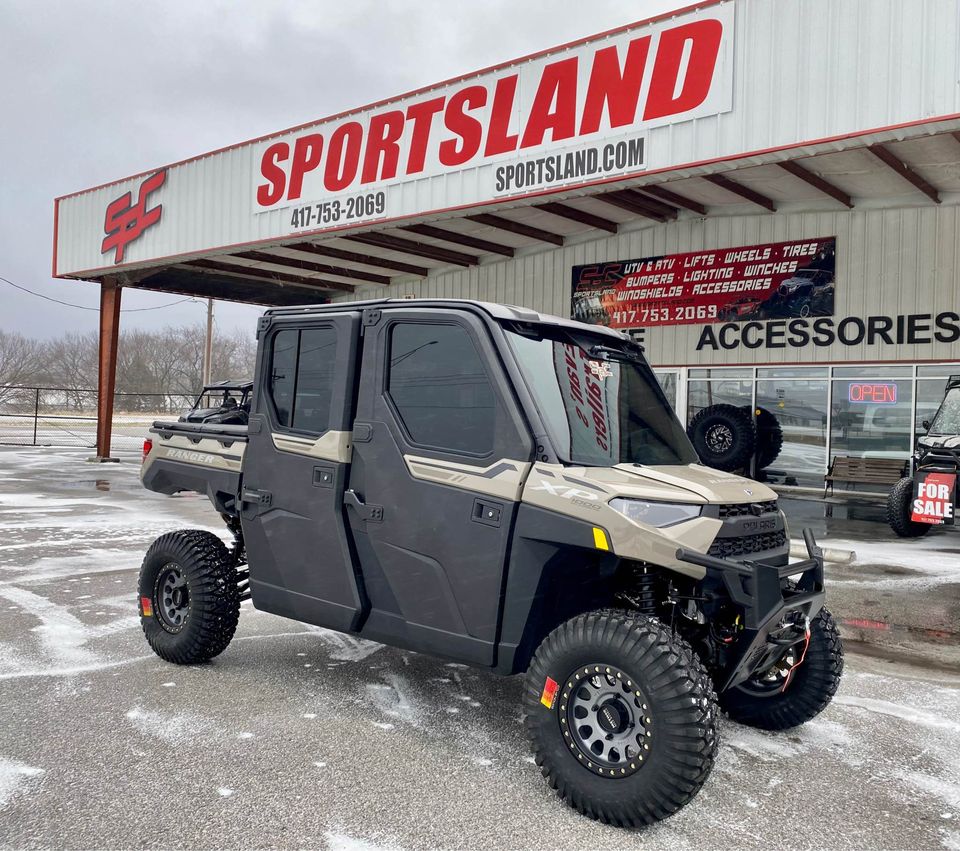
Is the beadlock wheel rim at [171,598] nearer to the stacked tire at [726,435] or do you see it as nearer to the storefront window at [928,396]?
the stacked tire at [726,435]

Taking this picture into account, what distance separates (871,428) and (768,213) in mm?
4546

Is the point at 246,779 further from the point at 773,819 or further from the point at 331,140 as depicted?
the point at 331,140

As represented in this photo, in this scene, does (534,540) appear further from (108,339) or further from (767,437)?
(108,339)

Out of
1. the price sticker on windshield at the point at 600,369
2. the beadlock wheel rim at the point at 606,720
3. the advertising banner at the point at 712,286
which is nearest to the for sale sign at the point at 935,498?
the advertising banner at the point at 712,286

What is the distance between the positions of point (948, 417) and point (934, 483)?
1718 millimetres

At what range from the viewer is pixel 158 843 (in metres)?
2.98

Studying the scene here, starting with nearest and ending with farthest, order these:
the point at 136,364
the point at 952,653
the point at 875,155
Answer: the point at 952,653
the point at 875,155
the point at 136,364

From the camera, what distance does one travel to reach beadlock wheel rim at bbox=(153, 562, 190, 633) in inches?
198

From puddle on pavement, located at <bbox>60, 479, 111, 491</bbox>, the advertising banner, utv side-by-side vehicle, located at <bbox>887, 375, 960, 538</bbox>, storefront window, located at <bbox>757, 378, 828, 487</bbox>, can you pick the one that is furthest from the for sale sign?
puddle on pavement, located at <bbox>60, 479, 111, 491</bbox>

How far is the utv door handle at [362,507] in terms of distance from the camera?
13.4 feet

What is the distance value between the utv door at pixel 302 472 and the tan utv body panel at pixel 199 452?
0.64ft

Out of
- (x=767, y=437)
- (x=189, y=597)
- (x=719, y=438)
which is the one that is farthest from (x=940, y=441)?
(x=189, y=597)

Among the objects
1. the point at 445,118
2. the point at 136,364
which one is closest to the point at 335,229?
the point at 445,118

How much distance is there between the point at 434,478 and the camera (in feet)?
12.8
